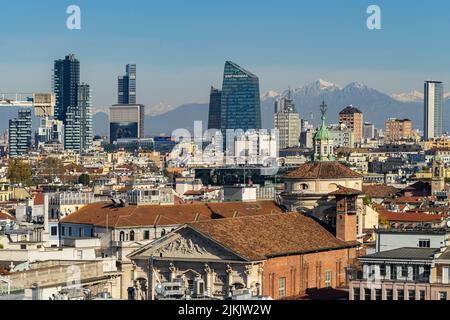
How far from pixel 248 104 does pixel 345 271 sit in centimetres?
14272

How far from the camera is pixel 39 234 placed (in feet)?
108

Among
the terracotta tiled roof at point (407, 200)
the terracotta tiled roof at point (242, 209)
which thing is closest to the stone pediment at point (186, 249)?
the terracotta tiled roof at point (242, 209)

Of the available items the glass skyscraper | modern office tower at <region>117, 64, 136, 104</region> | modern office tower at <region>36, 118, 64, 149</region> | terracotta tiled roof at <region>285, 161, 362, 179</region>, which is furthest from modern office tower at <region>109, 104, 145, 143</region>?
terracotta tiled roof at <region>285, 161, 362, 179</region>

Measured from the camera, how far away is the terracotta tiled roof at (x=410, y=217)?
41.9m

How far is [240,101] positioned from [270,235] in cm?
14409

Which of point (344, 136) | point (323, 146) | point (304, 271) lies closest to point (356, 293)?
point (304, 271)

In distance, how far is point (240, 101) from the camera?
172 metres

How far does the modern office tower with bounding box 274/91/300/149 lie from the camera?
17062 cm

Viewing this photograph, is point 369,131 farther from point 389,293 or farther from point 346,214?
point 389,293

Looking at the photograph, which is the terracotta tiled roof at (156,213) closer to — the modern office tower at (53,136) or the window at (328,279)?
the window at (328,279)

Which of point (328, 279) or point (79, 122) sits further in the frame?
point (79, 122)

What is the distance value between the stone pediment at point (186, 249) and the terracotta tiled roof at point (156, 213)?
15.7ft

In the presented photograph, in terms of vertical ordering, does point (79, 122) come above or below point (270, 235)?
above
